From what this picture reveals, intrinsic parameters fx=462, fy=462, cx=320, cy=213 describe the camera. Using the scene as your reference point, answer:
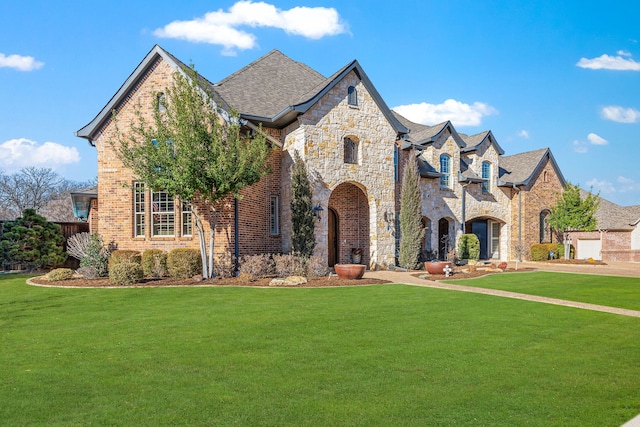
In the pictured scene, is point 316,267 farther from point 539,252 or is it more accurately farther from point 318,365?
point 539,252

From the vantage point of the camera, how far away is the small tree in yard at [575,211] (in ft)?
90.7

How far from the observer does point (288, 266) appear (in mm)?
17031

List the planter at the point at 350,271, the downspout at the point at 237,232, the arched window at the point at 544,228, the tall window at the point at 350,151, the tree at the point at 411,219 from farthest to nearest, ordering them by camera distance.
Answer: the arched window at the point at 544,228
the tree at the point at 411,219
the tall window at the point at 350,151
the downspout at the point at 237,232
the planter at the point at 350,271

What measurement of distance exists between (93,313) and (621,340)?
33.8 ft

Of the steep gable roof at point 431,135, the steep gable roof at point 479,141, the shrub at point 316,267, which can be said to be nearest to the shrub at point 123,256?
the shrub at point 316,267

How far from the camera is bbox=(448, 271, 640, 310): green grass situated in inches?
478

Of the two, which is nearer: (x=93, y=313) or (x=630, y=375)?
(x=630, y=375)

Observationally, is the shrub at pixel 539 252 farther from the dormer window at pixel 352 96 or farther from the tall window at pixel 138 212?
the tall window at pixel 138 212

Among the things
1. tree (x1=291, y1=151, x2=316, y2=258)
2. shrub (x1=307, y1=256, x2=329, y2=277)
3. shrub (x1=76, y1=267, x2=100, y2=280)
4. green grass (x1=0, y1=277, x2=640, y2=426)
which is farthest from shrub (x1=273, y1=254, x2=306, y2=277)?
shrub (x1=76, y1=267, x2=100, y2=280)

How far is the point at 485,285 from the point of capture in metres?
15.2

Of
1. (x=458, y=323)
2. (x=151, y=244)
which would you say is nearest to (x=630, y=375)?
(x=458, y=323)

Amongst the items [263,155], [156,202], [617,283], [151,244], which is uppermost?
[263,155]

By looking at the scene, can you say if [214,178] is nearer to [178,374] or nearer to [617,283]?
[178,374]

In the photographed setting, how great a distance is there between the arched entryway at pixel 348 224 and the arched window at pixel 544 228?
1526cm
